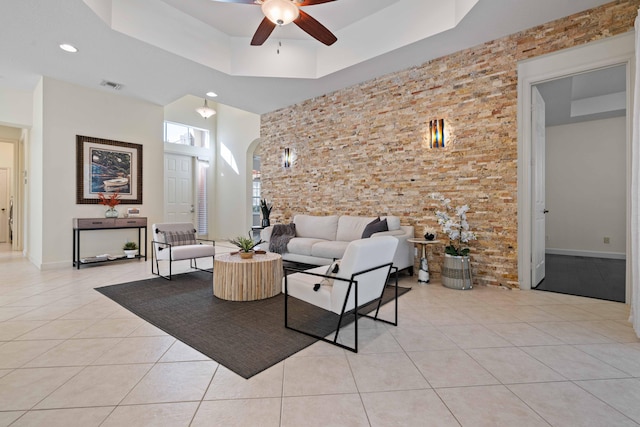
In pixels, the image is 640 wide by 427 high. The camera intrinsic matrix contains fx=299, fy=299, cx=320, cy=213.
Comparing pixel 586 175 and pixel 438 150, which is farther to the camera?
pixel 586 175

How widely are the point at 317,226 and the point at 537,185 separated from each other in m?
3.31

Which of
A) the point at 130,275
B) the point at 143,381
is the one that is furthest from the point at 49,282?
the point at 143,381

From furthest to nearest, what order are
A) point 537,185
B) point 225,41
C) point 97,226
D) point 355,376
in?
point 97,226 → point 225,41 → point 537,185 → point 355,376

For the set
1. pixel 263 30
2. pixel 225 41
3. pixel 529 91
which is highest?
pixel 225 41

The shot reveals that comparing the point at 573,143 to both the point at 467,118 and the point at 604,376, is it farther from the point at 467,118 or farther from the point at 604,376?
the point at 604,376

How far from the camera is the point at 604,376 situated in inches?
71.6

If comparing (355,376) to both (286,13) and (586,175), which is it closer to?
(286,13)

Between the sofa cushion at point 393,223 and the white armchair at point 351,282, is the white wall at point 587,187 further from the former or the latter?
the white armchair at point 351,282

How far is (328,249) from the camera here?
4.50m

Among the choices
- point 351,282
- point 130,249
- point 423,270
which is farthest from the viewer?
point 130,249

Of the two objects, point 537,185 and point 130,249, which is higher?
point 537,185

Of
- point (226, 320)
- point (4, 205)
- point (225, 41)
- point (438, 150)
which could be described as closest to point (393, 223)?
point (438, 150)

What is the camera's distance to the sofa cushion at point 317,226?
525cm

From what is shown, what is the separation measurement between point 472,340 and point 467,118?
9.73ft
